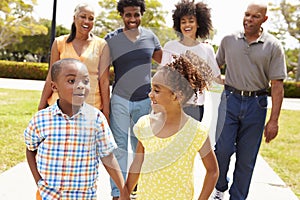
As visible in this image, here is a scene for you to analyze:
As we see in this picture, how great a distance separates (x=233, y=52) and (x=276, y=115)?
0.60m

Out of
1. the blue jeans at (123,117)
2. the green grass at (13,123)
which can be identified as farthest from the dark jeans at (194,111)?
the green grass at (13,123)

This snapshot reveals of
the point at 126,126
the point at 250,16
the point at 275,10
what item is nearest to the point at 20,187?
the point at 126,126

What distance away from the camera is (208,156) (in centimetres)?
217

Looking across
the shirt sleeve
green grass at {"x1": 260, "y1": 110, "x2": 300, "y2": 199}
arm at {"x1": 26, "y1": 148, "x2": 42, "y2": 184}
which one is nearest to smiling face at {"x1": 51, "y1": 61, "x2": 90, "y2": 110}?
the shirt sleeve

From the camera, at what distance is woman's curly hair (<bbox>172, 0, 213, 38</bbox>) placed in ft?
11.2

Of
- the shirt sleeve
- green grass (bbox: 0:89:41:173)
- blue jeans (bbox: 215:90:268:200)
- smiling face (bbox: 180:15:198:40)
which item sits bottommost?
green grass (bbox: 0:89:41:173)

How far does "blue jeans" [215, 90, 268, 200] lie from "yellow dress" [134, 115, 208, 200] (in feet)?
3.70

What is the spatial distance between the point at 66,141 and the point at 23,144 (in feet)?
12.0

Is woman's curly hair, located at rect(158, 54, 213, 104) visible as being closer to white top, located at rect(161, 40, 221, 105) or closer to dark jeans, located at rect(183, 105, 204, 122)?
white top, located at rect(161, 40, 221, 105)

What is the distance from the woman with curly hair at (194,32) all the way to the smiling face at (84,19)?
610 mm

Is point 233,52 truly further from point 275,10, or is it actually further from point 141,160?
point 275,10

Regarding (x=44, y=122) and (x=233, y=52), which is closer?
(x=44, y=122)

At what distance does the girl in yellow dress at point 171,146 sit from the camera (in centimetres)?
216

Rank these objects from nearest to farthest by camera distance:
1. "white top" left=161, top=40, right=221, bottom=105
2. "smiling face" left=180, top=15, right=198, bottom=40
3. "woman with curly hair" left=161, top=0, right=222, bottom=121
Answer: "white top" left=161, top=40, right=221, bottom=105 → "woman with curly hair" left=161, top=0, right=222, bottom=121 → "smiling face" left=180, top=15, right=198, bottom=40
